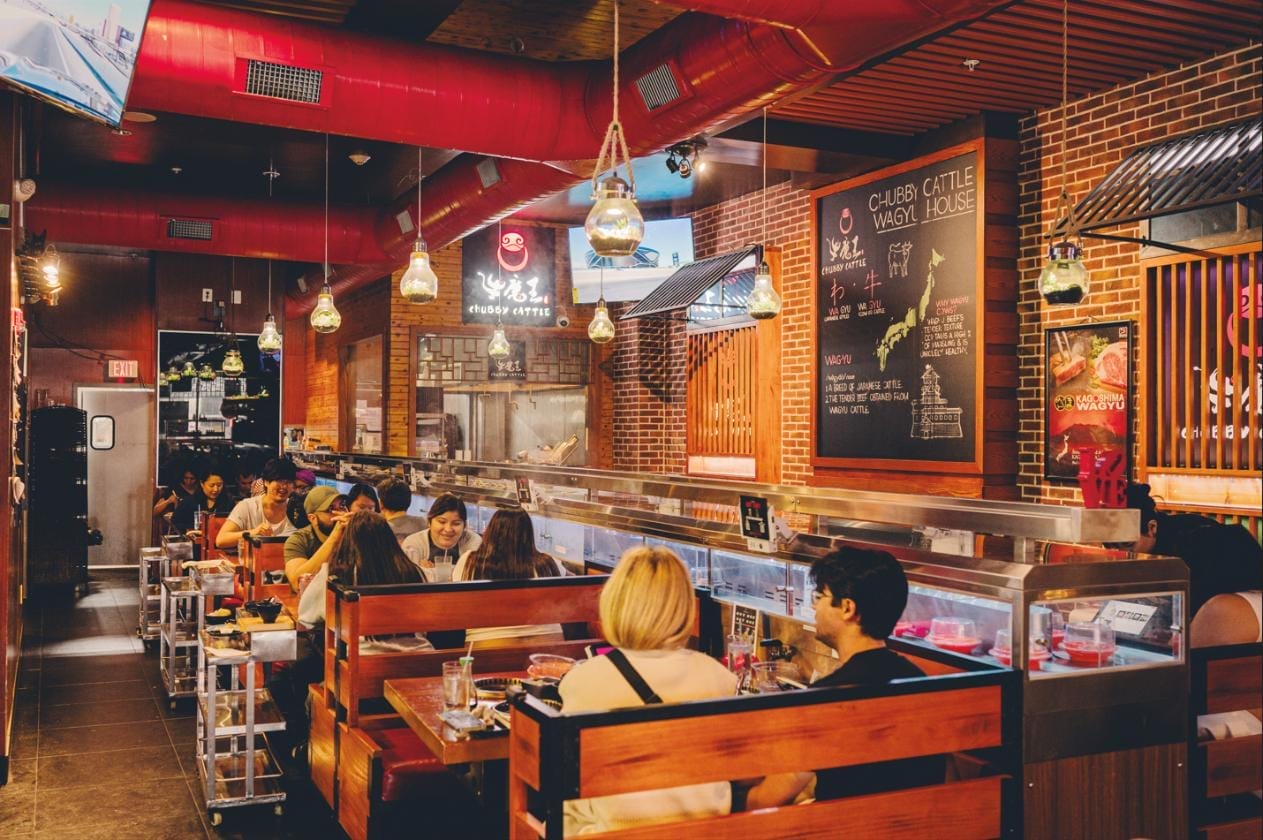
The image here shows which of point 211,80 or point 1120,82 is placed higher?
point 1120,82

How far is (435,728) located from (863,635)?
4.48 feet

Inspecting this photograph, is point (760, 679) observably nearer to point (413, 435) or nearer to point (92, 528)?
point (413, 435)

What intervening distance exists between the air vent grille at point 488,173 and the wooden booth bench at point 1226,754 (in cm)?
561

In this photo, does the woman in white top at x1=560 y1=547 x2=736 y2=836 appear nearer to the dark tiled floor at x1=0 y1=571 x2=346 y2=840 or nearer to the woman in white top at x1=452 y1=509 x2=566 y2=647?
the woman in white top at x1=452 y1=509 x2=566 y2=647

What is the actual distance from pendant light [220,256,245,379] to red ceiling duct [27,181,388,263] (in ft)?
12.2

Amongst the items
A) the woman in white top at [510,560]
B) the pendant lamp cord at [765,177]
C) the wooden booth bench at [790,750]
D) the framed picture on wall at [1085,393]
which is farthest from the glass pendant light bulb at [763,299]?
the wooden booth bench at [790,750]

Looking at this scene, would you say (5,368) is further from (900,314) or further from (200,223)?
(900,314)

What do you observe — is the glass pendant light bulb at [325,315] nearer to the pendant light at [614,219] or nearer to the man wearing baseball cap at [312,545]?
the man wearing baseball cap at [312,545]

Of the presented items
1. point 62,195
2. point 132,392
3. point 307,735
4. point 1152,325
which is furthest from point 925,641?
point 132,392

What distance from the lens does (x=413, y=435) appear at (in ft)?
38.2

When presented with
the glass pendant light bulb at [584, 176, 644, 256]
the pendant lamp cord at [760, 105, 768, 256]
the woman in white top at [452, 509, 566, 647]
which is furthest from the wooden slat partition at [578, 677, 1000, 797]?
the pendant lamp cord at [760, 105, 768, 256]

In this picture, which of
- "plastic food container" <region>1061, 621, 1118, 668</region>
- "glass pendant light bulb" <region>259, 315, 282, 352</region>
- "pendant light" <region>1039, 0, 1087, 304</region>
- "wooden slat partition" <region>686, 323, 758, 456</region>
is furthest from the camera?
"glass pendant light bulb" <region>259, 315, 282, 352</region>

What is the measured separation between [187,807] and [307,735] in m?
0.97

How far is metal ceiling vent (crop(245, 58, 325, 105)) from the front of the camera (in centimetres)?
510
